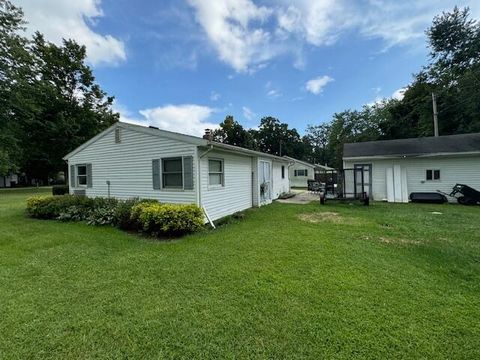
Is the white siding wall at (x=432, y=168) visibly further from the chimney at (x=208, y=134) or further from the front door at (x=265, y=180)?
the chimney at (x=208, y=134)

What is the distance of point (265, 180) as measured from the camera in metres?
13.2

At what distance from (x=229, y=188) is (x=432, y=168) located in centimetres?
1186

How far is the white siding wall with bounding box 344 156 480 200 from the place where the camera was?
1280 cm

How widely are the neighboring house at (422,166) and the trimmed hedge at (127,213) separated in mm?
9953

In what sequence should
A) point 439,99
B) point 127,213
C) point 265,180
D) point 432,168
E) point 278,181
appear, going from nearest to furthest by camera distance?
1. point 127,213
2. point 265,180
3. point 432,168
4. point 278,181
5. point 439,99

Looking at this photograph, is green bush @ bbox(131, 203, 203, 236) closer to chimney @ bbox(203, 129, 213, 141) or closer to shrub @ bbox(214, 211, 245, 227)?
shrub @ bbox(214, 211, 245, 227)

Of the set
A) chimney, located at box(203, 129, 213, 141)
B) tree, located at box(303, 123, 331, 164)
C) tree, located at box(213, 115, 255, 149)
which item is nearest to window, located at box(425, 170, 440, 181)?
chimney, located at box(203, 129, 213, 141)

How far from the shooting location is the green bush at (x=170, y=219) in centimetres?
668

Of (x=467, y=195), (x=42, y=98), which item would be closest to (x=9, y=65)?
(x=42, y=98)

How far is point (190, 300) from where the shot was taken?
3.31 metres

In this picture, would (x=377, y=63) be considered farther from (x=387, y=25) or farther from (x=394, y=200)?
(x=394, y=200)

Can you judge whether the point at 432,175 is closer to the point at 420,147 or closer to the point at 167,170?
the point at 420,147

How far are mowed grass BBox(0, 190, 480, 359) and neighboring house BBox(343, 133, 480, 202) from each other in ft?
26.6

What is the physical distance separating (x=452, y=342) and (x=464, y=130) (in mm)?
26502
